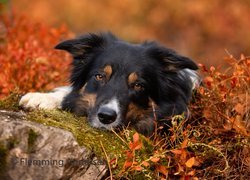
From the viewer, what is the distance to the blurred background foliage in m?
20.0

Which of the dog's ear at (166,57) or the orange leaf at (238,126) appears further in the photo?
the dog's ear at (166,57)

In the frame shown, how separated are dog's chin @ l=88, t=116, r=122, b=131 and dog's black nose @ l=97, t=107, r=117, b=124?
31 mm

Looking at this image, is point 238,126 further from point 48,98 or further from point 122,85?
point 48,98

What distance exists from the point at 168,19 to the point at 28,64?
1446 cm

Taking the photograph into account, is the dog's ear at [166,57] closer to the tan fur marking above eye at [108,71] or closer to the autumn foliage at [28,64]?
the tan fur marking above eye at [108,71]

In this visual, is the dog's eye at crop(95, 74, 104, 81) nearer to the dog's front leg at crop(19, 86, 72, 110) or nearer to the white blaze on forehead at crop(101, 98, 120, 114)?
the white blaze on forehead at crop(101, 98, 120, 114)

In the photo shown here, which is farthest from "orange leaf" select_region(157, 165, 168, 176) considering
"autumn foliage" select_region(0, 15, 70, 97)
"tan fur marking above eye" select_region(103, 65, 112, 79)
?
"autumn foliage" select_region(0, 15, 70, 97)

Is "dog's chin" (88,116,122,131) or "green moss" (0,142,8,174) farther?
"dog's chin" (88,116,122,131)

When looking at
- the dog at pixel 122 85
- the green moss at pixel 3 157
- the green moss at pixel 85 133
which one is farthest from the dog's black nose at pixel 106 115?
the green moss at pixel 3 157

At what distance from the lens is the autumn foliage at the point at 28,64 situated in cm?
736

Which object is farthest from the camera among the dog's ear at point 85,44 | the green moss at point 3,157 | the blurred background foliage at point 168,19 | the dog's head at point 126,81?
the blurred background foliage at point 168,19

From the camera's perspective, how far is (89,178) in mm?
4750

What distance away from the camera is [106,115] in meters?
5.66

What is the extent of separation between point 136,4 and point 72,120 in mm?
16145
